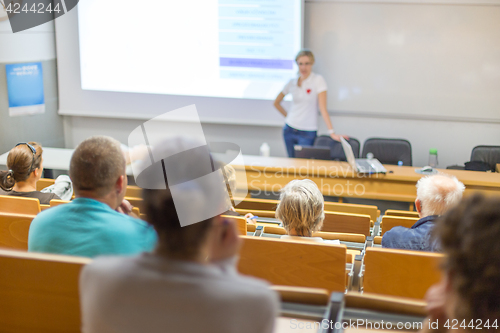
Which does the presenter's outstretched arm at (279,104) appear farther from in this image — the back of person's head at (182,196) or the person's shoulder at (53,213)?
the back of person's head at (182,196)

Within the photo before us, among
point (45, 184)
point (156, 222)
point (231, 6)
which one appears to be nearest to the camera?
point (156, 222)

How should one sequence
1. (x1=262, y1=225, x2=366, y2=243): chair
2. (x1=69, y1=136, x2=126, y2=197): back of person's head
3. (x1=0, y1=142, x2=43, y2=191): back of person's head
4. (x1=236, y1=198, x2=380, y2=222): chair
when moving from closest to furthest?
1. (x1=69, y1=136, x2=126, y2=197): back of person's head
2. (x1=262, y1=225, x2=366, y2=243): chair
3. (x1=0, y1=142, x2=43, y2=191): back of person's head
4. (x1=236, y1=198, x2=380, y2=222): chair

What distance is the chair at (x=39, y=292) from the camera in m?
1.35

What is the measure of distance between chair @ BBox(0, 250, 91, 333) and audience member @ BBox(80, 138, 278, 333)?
33 centimetres

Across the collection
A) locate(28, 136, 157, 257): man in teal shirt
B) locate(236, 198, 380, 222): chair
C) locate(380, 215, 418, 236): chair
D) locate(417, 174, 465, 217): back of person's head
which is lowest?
locate(236, 198, 380, 222): chair

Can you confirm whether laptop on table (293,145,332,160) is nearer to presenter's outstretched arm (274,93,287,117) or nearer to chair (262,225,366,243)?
presenter's outstretched arm (274,93,287,117)

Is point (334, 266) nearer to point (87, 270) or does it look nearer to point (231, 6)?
point (87, 270)

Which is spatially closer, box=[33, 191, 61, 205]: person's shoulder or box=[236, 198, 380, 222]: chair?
box=[33, 191, 61, 205]: person's shoulder

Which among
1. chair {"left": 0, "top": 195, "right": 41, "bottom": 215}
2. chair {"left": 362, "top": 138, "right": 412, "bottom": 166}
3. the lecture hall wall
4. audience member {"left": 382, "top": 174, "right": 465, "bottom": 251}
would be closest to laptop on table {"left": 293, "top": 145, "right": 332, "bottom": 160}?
chair {"left": 362, "top": 138, "right": 412, "bottom": 166}

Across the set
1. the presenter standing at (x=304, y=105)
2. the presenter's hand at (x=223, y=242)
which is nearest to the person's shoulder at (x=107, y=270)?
→ the presenter's hand at (x=223, y=242)

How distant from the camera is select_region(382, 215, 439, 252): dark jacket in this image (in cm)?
228

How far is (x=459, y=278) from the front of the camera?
34.4 inches

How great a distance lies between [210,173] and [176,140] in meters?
0.11

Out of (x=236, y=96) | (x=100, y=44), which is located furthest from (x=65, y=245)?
(x=100, y=44)
